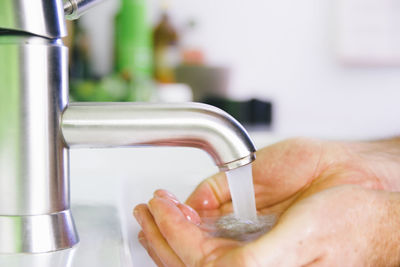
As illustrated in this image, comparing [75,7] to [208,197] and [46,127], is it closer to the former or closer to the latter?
[46,127]


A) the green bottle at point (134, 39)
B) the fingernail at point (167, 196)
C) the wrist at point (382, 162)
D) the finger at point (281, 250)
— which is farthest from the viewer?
the green bottle at point (134, 39)

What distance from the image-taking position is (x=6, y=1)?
Result: 1.06 feet

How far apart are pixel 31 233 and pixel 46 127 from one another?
0.07 metres

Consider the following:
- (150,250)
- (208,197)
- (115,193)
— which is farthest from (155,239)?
(115,193)

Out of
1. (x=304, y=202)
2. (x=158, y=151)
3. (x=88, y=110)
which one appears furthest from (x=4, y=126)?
(x=158, y=151)

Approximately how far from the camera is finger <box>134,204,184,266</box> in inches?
13.2

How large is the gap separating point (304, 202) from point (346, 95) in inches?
79.3

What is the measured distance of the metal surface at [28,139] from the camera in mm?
334

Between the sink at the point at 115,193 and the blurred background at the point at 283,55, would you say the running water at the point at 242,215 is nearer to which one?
the sink at the point at 115,193

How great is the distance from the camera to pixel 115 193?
0.59 meters

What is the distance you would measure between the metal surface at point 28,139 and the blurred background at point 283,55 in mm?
1486

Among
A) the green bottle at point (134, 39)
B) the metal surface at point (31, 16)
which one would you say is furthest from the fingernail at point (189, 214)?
the green bottle at point (134, 39)

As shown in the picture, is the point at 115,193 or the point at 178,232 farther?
the point at 115,193

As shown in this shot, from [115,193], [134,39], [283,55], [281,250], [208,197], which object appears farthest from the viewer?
[283,55]
